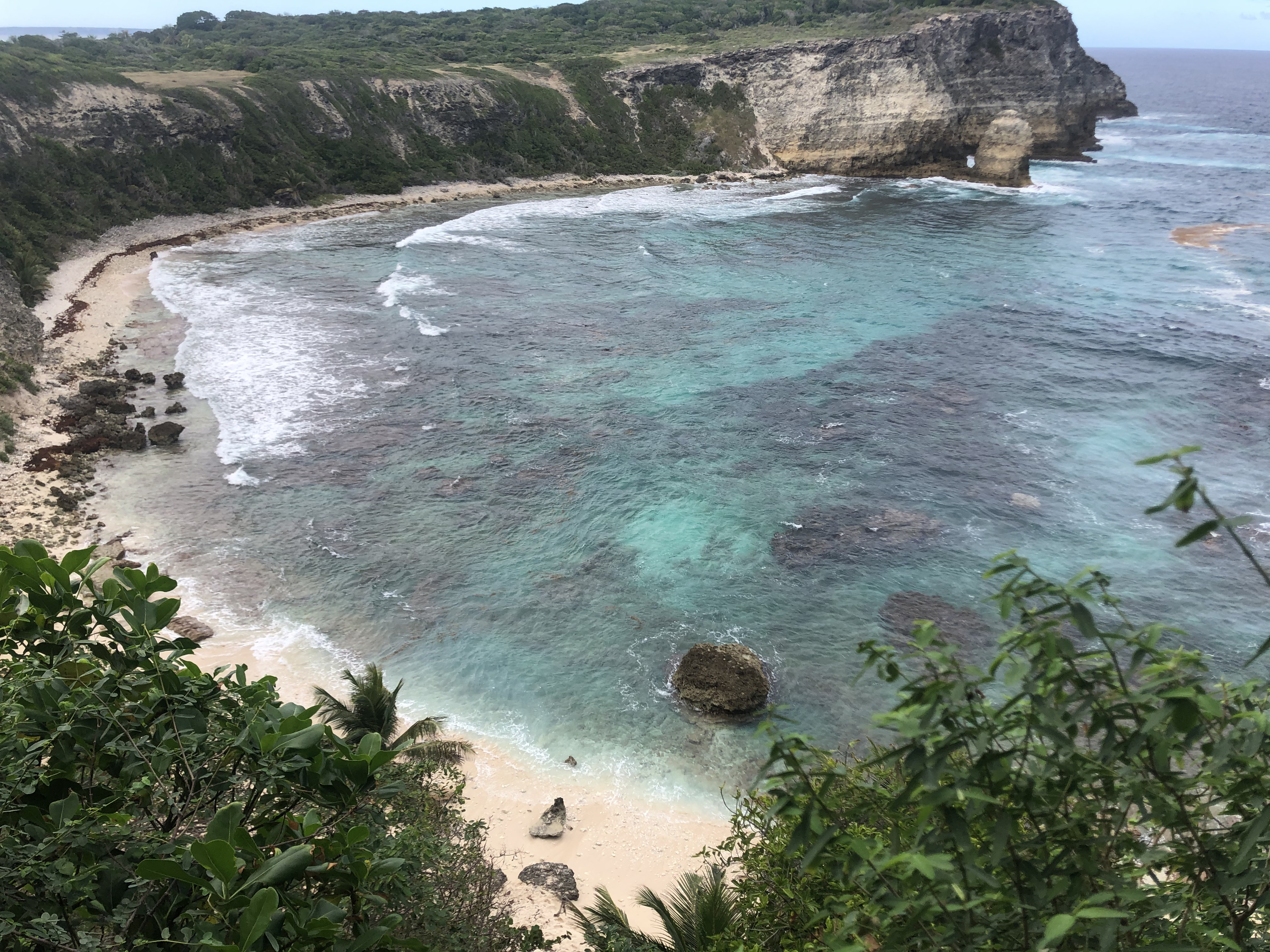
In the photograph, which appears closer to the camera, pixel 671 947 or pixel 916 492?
pixel 671 947


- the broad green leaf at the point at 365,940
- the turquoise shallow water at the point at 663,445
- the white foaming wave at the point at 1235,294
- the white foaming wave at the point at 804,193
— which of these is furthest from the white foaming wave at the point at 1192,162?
the broad green leaf at the point at 365,940

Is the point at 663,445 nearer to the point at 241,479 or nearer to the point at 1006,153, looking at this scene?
the point at 241,479

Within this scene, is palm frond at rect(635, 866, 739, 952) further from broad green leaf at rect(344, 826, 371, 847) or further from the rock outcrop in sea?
the rock outcrop in sea

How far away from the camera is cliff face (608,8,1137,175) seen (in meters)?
89.7

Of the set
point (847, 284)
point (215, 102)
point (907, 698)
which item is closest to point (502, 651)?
point (907, 698)

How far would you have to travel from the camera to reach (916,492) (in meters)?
30.1

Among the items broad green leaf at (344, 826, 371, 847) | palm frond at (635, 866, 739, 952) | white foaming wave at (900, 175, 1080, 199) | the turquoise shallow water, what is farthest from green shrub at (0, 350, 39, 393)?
white foaming wave at (900, 175, 1080, 199)

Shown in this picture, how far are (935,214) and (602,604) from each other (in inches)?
2498

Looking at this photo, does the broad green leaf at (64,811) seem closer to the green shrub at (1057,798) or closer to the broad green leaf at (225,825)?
the broad green leaf at (225,825)

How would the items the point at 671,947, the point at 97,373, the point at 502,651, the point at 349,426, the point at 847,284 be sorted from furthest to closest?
the point at 847,284
the point at 97,373
the point at 349,426
the point at 502,651
the point at 671,947

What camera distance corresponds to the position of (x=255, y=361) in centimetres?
4078

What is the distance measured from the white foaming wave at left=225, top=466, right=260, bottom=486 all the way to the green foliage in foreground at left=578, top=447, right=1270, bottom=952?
29.0m

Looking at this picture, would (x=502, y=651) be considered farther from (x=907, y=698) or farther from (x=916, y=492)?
(x=907, y=698)

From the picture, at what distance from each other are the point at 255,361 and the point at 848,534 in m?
30.7
